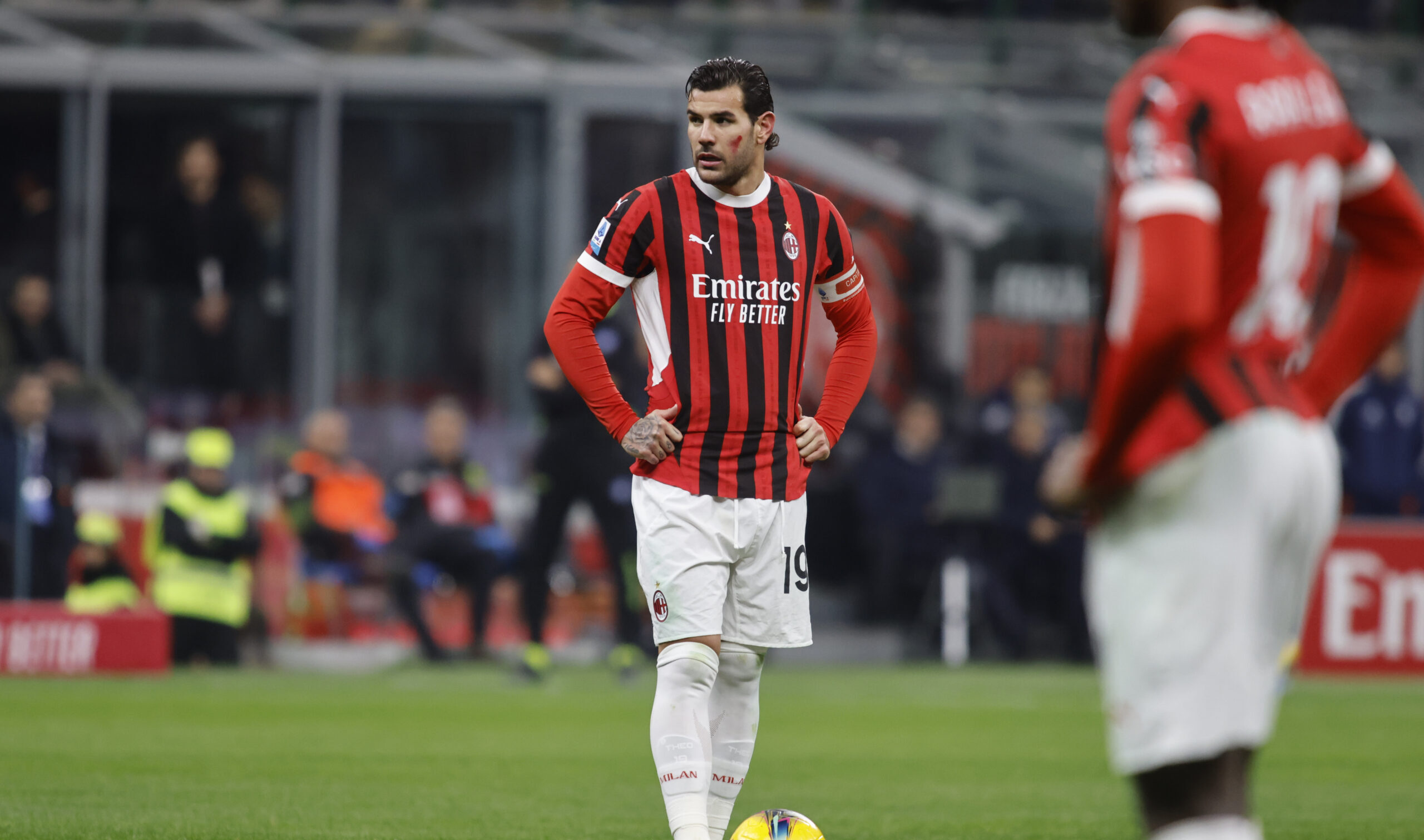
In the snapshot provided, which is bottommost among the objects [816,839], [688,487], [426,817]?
[426,817]

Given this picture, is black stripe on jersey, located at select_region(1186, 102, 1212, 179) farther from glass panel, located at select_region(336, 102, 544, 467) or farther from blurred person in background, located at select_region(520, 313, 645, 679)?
glass panel, located at select_region(336, 102, 544, 467)

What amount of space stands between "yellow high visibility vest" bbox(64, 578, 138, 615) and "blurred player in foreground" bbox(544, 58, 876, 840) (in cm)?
904

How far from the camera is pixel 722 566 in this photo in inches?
199

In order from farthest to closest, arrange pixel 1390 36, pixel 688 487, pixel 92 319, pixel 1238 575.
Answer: pixel 1390 36 → pixel 92 319 → pixel 688 487 → pixel 1238 575

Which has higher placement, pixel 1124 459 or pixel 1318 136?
pixel 1318 136

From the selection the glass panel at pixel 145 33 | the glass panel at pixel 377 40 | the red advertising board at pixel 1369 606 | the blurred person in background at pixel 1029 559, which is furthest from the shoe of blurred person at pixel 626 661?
the glass panel at pixel 145 33

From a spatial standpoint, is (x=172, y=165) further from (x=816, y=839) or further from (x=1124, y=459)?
(x=1124, y=459)

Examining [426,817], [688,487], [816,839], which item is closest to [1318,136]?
[688,487]

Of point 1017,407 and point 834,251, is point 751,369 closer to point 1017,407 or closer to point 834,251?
point 834,251

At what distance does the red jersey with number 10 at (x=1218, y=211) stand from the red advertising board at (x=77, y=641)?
36.0 ft

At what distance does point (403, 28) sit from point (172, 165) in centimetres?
260

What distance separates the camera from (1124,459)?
2963 mm

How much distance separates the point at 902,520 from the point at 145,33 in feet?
26.7

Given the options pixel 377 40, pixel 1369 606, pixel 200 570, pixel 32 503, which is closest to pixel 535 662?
pixel 200 570
